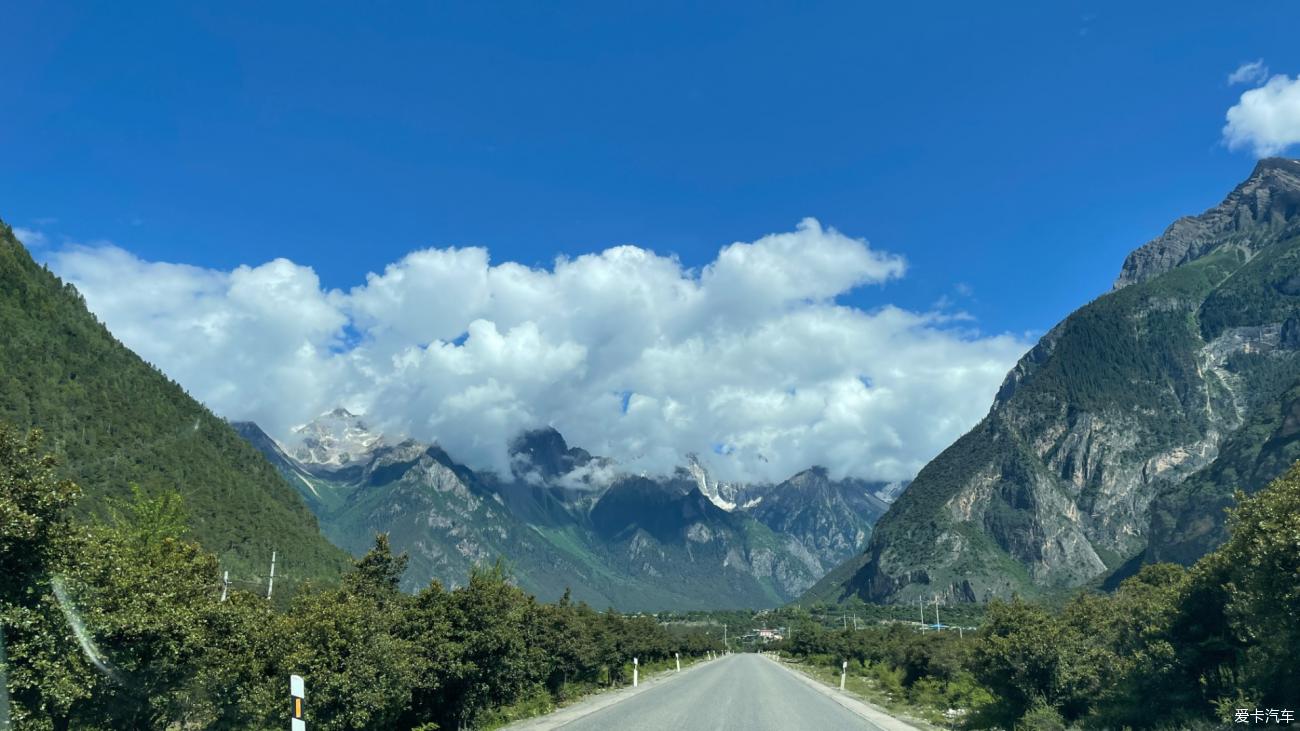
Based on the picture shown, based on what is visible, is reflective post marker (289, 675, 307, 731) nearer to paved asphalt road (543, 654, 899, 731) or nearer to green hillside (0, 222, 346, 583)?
paved asphalt road (543, 654, 899, 731)

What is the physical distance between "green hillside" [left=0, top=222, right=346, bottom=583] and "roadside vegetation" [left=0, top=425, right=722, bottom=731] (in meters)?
94.2

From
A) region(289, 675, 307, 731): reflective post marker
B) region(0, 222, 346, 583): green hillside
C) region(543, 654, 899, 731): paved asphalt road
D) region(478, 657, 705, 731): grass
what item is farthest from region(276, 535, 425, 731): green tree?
region(0, 222, 346, 583): green hillside

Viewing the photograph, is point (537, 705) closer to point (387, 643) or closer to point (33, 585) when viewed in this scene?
point (387, 643)

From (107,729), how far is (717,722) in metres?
19.3

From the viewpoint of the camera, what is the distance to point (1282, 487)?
1853 centimetres

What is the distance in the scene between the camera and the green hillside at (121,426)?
120 meters

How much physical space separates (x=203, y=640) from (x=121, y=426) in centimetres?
14253

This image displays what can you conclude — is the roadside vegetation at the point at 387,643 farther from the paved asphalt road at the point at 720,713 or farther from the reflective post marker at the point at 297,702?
the paved asphalt road at the point at 720,713

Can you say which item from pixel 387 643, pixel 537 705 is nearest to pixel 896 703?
pixel 537 705

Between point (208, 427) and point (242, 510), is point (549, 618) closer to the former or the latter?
point (242, 510)

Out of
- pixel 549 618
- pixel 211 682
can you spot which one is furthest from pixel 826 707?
pixel 211 682

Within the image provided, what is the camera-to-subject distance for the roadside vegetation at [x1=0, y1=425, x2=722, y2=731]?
40.3 ft

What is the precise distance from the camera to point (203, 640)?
17.4 meters

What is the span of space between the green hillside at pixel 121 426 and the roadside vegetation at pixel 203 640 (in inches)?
3708
